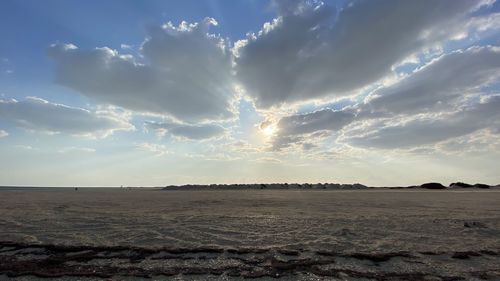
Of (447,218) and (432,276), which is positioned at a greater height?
(447,218)

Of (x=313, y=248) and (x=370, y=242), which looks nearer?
(x=313, y=248)

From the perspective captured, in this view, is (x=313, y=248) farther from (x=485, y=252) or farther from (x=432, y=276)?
(x=485, y=252)

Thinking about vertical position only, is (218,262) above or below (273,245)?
below

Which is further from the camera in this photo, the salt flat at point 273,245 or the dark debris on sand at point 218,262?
the salt flat at point 273,245

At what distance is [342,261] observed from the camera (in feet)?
34.3

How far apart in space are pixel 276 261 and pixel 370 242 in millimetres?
4258

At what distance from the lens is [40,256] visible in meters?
11.4

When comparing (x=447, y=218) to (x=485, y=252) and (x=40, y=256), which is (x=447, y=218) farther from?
(x=40, y=256)

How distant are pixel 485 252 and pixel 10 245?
16.3 metres

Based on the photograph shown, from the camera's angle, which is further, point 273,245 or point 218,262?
point 273,245

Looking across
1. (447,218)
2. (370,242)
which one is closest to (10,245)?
(370,242)

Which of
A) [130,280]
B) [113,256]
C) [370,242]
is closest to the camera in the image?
[130,280]

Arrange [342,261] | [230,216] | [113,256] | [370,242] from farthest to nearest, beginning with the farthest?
[230,216] → [370,242] → [113,256] → [342,261]

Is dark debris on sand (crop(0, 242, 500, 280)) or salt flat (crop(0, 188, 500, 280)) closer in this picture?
dark debris on sand (crop(0, 242, 500, 280))
